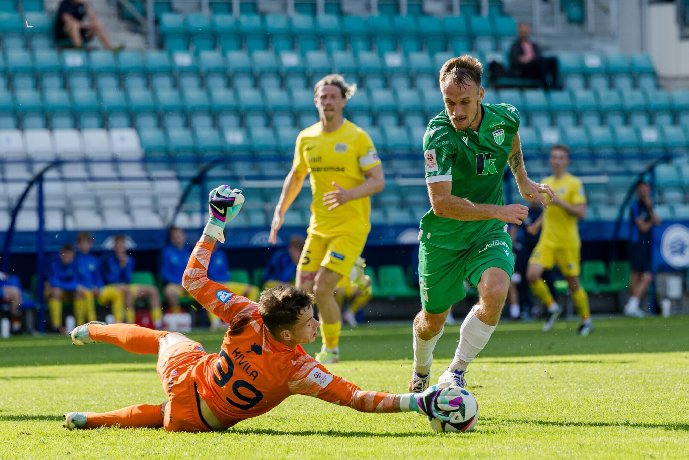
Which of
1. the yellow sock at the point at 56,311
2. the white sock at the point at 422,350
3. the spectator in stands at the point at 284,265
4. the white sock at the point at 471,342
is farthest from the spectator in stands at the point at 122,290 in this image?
the white sock at the point at 471,342

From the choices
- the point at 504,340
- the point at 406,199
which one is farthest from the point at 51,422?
the point at 406,199

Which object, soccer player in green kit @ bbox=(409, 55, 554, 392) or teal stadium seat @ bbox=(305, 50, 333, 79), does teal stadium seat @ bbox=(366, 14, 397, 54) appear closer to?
teal stadium seat @ bbox=(305, 50, 333, 79)

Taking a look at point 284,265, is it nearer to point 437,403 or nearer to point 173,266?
point 173,266

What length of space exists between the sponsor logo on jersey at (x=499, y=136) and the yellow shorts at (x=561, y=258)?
8.84 m

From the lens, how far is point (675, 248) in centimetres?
2072

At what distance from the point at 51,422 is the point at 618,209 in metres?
14.9

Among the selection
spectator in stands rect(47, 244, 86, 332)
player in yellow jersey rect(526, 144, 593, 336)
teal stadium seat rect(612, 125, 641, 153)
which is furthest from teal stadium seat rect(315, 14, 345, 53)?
player in yellow jersey rect(526, 144, 593, 336)

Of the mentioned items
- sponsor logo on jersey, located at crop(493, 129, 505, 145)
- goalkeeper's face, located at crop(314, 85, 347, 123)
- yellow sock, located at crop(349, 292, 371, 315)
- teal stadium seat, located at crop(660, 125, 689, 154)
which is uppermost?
goalkeeper's face, located at crop(314, 85, 347, 123)

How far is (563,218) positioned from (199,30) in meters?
9.28

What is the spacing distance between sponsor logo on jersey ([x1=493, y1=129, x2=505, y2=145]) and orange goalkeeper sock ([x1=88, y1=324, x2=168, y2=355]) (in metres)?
2.18

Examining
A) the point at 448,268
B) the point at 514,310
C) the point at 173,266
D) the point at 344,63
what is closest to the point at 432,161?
the point at 448,268

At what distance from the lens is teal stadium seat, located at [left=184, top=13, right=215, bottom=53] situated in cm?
2325

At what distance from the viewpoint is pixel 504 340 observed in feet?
48.5

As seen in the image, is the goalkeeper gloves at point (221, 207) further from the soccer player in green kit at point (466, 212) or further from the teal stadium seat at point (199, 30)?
the teal stadium seat at point (199, 30)
